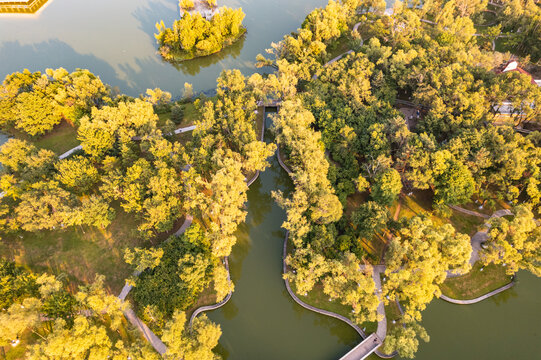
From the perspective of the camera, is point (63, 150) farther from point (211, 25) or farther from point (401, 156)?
point (401, 156)

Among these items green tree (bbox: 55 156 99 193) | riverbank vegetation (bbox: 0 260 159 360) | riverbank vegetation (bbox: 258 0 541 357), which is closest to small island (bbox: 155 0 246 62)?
riverbank vegetation (bbox: 258 0 541 357)

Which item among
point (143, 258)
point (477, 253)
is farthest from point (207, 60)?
point (477, 253)

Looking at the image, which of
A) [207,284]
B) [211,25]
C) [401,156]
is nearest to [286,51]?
[211,25]

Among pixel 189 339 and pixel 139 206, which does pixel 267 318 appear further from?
pixel 139 206

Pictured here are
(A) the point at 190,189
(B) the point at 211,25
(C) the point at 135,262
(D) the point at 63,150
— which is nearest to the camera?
(C) the point at 135,262

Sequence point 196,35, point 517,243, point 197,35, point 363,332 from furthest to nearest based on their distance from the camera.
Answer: point 197,35
point 196,35
point 363,332
point 517,243

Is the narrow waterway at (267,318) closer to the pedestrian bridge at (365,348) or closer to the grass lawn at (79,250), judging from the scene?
the pedestrian bridge at (365,348)
